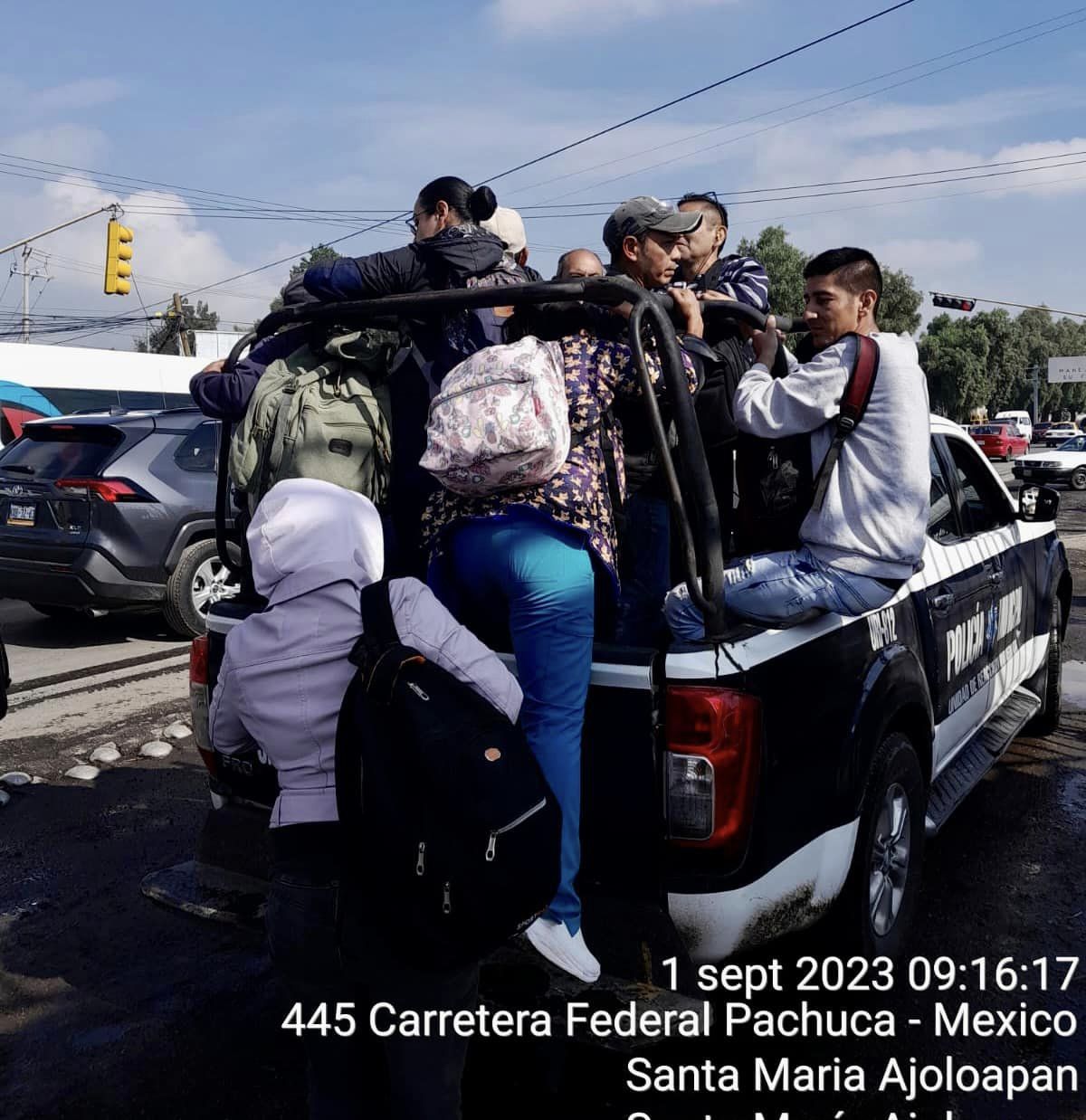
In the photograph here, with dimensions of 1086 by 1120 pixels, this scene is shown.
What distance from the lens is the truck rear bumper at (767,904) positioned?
2.51m

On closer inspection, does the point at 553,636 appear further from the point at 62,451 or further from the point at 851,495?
the point at 62,451

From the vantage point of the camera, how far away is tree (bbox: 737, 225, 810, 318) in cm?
4047

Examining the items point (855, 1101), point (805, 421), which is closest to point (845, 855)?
point (855, 1101)

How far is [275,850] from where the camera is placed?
205 centimetres

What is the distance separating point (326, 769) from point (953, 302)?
37467 mm

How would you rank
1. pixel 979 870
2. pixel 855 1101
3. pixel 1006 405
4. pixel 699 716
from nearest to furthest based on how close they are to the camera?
pixel 699 716 → pixel 855 1101 → pixel 979 870 → pixel 1006 405

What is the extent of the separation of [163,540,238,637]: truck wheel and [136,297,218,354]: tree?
118ft

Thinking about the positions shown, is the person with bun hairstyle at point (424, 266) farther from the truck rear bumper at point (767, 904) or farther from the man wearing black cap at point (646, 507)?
the truck rear bumper at point (767, 904)

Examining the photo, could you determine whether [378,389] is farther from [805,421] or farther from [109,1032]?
[109,1032]

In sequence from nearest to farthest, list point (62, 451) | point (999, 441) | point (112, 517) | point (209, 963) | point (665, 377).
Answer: point (665, 377)
point (209, 963)
point (112, 517)
point (62, 451)
point (999, 441)

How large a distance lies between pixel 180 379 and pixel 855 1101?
2044cm

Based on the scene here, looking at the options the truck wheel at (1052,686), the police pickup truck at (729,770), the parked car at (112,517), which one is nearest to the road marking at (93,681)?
the parked car at (112,517)

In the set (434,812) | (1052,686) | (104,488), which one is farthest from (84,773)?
(1052,686)

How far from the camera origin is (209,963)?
3.50m
